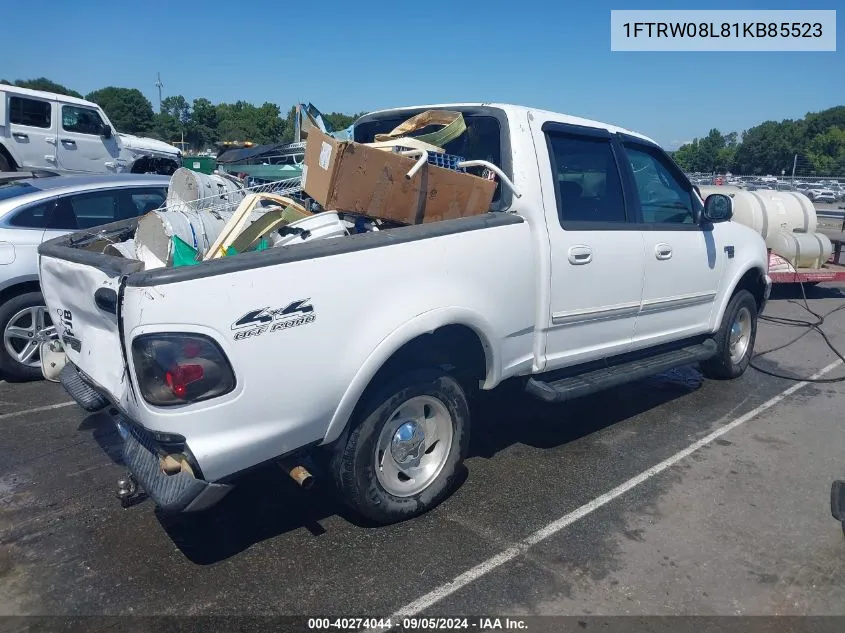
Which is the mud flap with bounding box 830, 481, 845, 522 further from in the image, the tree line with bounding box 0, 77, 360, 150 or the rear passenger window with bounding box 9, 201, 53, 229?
the tree line with bounding box 0, 77, 360, 150

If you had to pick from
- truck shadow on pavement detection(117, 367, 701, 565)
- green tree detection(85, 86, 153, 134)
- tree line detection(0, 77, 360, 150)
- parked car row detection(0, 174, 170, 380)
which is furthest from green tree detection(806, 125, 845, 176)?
green tree detection(85, 86, 153, 134)

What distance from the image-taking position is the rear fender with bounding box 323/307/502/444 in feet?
10.4

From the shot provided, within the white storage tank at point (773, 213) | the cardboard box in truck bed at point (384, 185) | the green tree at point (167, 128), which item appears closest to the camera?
the cardboard box in truck bed at point (384, 185)

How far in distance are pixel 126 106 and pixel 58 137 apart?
83.5m

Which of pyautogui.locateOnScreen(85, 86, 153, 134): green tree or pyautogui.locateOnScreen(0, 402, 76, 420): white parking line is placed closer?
pyautogui.locateOnScreen(0, 402, 76, 420): white parking line

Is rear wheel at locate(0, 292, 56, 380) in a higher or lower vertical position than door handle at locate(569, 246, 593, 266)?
lower

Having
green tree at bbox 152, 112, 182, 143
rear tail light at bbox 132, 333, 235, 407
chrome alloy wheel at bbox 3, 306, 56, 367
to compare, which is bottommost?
chrome alloy wheel at bbox 3, 306, 56, 367

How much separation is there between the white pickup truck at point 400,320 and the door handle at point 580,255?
0.04ft

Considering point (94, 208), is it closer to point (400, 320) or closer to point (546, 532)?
point (400, 320)

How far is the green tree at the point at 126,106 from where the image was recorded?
81494 millimetres

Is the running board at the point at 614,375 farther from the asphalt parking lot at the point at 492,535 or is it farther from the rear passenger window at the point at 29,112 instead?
the rear passenger window at the point at 29,112

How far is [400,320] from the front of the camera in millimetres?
3303

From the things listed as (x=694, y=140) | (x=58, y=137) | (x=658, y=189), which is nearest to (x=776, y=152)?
(x=694, y=140)

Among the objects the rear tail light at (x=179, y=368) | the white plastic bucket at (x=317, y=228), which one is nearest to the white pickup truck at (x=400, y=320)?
the rear tail light at (x=179, y=368)
